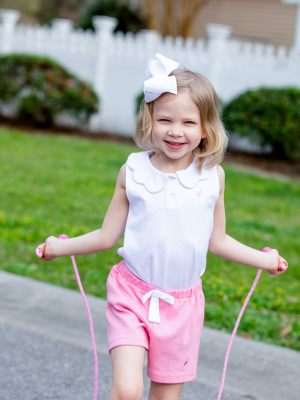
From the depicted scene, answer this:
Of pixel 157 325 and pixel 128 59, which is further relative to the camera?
pixel 128 59

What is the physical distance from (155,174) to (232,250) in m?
0.44

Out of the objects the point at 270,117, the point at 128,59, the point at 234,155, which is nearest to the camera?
the point at 270,117

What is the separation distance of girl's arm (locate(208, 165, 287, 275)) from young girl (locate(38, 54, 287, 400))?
8cm

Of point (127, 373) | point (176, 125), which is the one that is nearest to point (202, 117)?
point (176, 125)

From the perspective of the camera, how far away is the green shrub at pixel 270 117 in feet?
34.4

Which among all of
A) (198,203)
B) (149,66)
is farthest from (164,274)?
(149,66)

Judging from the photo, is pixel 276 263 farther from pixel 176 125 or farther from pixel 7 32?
pixel 7 32

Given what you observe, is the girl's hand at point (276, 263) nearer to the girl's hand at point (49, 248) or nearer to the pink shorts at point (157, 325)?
the pink shorts at point (157, 325)

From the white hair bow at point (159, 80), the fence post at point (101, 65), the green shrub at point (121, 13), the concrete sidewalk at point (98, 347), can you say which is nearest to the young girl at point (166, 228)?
the white hair bow at point (159, 80)

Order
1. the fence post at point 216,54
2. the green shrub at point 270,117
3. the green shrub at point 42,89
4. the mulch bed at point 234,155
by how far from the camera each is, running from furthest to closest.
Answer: the green shrub at point 42,89 < the fence post at point 216,54 < the mulch bed at point 234,155 < the green shrub at point 270,117

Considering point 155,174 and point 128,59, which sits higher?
point 155,174

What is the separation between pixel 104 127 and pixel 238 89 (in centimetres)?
347

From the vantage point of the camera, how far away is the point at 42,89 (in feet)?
41.5

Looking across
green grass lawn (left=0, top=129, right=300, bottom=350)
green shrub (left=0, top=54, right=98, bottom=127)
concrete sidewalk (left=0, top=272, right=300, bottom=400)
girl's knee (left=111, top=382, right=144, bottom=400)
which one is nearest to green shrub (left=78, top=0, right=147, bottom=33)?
green shrub (left=0, top=54, right=98, bottom=127)
